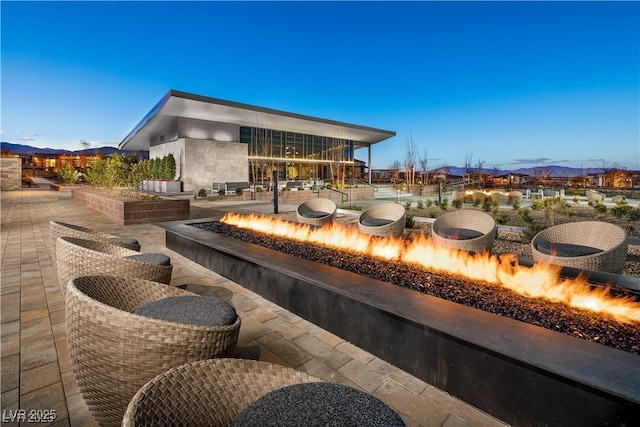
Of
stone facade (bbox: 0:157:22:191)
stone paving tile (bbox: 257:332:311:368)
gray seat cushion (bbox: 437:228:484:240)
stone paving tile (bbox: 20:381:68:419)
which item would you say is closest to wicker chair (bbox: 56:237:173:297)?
stone paving tile (bbox: 20:381:68:419)

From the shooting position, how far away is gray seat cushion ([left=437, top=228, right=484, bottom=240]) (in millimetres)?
4781

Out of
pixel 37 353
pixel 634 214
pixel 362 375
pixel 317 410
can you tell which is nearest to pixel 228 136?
pixel 37 353

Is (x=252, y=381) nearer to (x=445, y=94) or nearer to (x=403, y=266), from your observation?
(x=403, y=266)

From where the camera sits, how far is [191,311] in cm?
209

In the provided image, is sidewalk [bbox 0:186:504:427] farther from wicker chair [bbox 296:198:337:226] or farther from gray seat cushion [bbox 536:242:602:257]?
wicker chair [bbox 296:198:337:226]

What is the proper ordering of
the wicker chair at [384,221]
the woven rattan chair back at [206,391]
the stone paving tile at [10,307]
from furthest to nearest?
1. the wicker chair at [384,221]
2. the stone paving tile at [10,307]
3. the woven rattan chair back at [206,391]

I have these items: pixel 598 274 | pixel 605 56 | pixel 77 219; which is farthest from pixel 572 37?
pixel 77 219

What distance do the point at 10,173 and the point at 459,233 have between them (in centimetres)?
4346

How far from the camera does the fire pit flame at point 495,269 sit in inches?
89.7

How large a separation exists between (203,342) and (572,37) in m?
27.1

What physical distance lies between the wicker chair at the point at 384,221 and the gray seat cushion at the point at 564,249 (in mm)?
2231

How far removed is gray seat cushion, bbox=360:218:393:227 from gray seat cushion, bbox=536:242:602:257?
255 centimetres

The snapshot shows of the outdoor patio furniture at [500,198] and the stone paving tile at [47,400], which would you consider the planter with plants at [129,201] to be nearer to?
the stone paving tile at [47,400]

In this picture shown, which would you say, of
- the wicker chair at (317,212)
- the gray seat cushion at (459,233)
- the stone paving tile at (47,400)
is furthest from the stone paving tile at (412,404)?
the wicker chair at (317,212)
